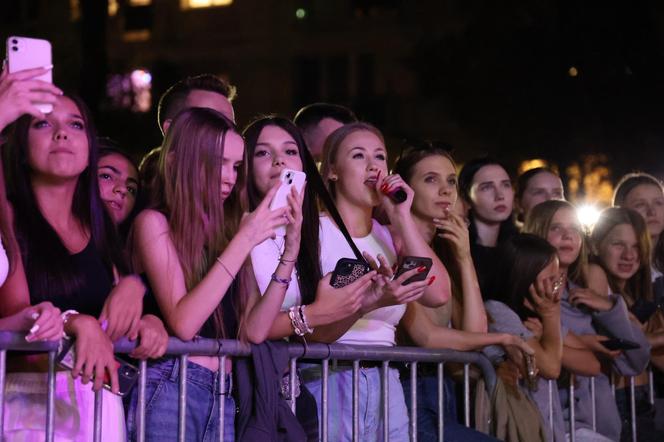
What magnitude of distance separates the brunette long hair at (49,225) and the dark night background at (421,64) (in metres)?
15.5

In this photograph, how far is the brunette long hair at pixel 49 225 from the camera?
5129mm

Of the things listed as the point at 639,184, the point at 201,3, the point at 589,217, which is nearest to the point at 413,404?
the point at 639,184

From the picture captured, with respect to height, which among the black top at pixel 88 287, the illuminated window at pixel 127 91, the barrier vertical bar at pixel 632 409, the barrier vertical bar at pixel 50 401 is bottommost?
the barrier vertical bar at pixel 632 409

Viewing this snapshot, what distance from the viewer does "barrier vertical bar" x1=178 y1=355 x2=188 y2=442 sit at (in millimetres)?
5320

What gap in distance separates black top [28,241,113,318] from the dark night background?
15727 millimetres

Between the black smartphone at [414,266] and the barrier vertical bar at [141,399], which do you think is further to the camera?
the black smartphone at [414,266]

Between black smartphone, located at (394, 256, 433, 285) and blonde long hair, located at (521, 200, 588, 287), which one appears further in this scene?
blonde long hair, located at (521, 200, 588, 287)

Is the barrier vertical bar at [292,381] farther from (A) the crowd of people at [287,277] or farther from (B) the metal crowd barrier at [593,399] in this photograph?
(B) the metal crowd barrier at [593,399]

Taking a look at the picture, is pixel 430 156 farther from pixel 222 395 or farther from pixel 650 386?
pixel 222 395

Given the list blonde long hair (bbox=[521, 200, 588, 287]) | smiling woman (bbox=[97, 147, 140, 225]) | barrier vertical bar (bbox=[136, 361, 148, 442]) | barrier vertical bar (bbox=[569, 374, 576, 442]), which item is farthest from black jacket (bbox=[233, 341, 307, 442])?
blonde long hair (bbox=[521, 200, 588, 287])

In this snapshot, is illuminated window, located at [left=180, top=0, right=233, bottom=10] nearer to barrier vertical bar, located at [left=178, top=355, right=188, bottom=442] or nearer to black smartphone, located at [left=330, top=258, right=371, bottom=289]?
black smartphone, located at [left=330, top=258, right=371, bottom=289]

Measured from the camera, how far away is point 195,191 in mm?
5676

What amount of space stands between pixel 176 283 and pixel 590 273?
436cm

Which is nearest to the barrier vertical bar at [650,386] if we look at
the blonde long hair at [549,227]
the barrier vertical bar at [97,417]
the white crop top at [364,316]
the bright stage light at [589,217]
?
the blonde long hair at [549,227]
